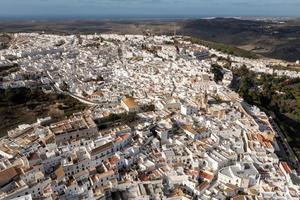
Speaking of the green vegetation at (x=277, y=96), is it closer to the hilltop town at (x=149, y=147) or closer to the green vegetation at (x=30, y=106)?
the hilltop town at (x=149, y=147)

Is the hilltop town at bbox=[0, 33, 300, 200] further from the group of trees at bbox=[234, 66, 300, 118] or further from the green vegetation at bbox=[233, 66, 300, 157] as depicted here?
the group of trees at bbox=[234, 66, 300, 118]

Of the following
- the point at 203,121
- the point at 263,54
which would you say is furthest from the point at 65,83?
the point at 263,54

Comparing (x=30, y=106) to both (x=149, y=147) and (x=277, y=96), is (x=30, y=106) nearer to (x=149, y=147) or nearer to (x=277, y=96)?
(x=149, y=147)

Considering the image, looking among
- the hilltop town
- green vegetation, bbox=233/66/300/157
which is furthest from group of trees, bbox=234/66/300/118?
the hilltop town

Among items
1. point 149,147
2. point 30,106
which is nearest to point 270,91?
point 149,147

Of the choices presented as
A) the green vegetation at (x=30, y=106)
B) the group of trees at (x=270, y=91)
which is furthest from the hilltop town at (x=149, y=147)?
the group of trees at (x=270, y=91)

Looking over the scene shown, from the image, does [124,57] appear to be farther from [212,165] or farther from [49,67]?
[212,165]

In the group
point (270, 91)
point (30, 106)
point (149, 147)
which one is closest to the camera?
point (149, 147)
